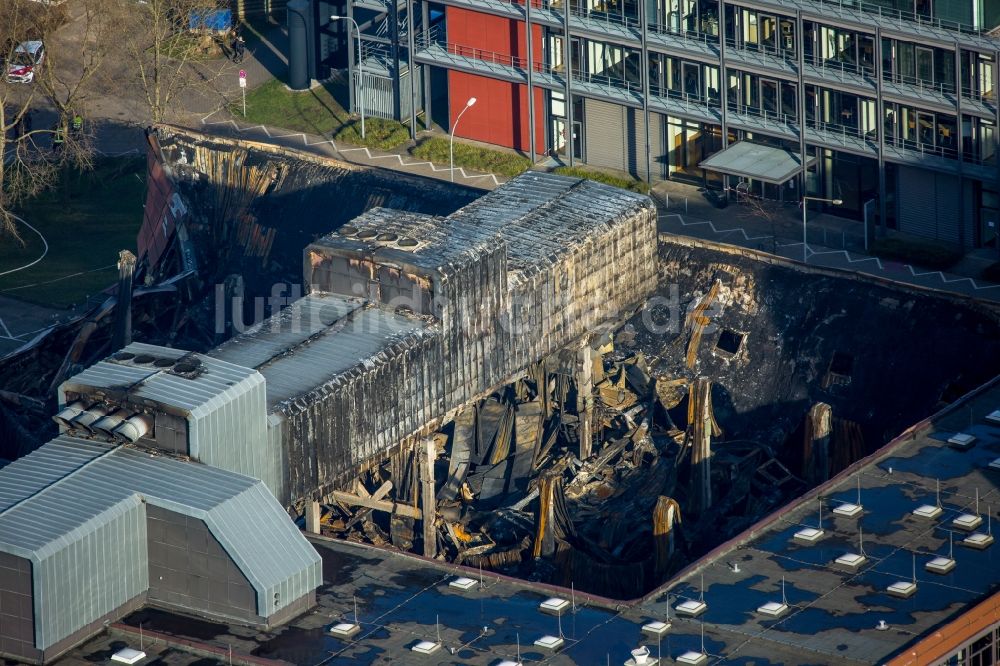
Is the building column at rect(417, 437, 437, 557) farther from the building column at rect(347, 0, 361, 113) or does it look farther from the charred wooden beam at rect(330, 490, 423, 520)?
the building column at rect(347, 0, 361, 113)

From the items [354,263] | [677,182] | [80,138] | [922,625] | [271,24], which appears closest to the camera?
[922,625]

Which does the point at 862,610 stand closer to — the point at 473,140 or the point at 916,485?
the point at 916,485

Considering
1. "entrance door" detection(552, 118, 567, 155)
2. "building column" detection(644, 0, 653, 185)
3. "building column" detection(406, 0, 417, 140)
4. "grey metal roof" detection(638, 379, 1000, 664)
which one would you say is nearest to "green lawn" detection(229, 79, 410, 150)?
"building column" detection(406, 0, 417, 140)

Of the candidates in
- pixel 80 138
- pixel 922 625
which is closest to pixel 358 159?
pixel 80 138

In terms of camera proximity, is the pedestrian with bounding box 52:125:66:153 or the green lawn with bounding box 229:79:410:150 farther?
the green lawn with bounding box 229:79:410:150

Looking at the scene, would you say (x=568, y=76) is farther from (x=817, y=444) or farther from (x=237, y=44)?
(x=817, y=444)

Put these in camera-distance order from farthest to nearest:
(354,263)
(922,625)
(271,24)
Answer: (271,24) < (354,263) < (922,625)
